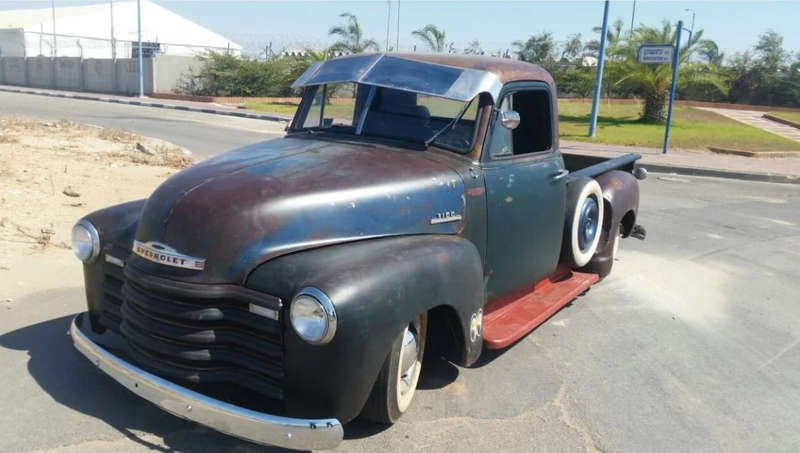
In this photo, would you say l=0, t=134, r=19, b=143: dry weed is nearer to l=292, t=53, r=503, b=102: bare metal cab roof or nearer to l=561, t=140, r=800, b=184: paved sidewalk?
l=292, t=53, r=503, b=102: bare metal cab roof

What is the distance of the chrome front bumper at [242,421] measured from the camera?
9.30ft

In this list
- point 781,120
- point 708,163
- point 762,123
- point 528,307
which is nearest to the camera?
point 528,307

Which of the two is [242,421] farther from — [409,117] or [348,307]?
[409,117]

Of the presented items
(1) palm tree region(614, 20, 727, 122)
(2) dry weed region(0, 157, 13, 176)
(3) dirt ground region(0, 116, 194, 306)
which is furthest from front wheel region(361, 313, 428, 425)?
(1) palm tree region(614, 20, 727, 122)

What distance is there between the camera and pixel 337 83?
4516 millimetres

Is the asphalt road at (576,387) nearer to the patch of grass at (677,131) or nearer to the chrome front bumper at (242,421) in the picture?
the chrome front bumper at (242,421)

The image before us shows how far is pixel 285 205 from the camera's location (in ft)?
10.8

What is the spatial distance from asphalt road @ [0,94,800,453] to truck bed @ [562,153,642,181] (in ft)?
3.51

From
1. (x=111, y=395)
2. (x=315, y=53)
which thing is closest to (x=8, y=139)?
(x=111, y=395)

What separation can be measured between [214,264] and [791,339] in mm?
4361

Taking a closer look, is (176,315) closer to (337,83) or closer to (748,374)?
(337,83)

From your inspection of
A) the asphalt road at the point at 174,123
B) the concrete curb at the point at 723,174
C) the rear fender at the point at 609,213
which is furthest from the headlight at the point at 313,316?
the concrete curb at the point at 723,174

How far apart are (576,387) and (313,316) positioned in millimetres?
2043

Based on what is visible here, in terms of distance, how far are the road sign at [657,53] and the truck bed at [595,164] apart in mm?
11453
